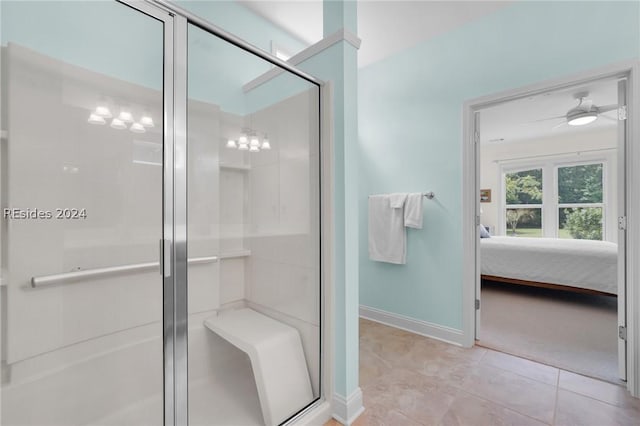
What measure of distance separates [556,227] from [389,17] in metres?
5.08

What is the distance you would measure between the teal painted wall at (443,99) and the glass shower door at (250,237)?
1.34m

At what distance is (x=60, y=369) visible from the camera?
117 cm

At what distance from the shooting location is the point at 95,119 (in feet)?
3.87

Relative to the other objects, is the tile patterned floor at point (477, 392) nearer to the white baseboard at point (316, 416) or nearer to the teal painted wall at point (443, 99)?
the white baseboard at point (316, 416)

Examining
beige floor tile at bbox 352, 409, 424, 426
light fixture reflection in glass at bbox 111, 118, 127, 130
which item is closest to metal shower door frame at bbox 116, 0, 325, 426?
light fixture reflection in glass at bbox 111, 118, 127, 130

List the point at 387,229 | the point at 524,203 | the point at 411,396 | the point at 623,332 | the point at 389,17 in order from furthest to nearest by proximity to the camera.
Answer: the point at 524,203 < the point at 387,229 < the point at 389,17 < the point at 623,332 < the point at 411,396

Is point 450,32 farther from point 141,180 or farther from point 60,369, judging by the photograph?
point 60,369

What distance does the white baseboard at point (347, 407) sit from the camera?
4.98 feet

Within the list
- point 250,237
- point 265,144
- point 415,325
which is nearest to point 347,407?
point 250,237

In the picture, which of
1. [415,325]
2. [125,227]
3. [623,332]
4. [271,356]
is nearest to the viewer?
[125,227]

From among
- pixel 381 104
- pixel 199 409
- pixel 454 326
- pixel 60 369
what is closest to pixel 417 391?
pixel 454 326

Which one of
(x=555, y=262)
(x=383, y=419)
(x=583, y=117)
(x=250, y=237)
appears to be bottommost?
(x=383, y=419)

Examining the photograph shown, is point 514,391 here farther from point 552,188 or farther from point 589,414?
point 552,188

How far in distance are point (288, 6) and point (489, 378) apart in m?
3.05
